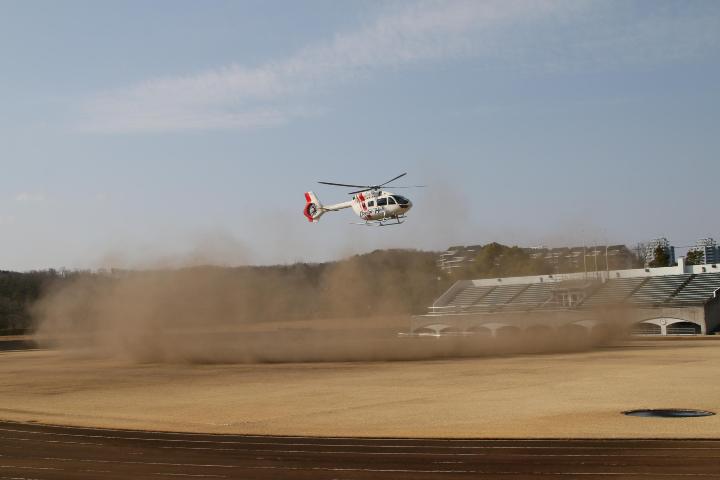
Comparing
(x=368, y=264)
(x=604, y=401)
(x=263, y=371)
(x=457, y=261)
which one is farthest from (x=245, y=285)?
(x=457, y=261)

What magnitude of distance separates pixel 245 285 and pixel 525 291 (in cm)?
6185

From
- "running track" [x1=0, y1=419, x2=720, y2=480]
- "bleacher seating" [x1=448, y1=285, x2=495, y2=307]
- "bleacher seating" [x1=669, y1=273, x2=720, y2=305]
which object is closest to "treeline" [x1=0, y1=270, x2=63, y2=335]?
"bleacher seating" [x1=448, y1=285, x2=495, y2=307]

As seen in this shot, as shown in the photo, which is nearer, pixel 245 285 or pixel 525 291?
pixel 245 285

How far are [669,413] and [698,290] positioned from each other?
87.6 meters

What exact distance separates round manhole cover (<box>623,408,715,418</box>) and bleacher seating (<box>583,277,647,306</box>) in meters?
84.0

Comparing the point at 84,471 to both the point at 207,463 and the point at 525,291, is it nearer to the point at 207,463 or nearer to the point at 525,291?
the point at 207,463

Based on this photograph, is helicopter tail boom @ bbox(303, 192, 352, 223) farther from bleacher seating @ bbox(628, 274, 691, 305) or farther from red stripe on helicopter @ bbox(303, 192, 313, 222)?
bleacher seating @ bbox(628, 274, 691, 305)

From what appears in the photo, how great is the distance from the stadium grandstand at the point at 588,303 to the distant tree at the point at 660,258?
49.0 metres

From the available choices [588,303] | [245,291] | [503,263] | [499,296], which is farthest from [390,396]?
[503,263]

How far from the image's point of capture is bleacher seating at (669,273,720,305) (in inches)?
4569

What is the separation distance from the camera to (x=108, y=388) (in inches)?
2306

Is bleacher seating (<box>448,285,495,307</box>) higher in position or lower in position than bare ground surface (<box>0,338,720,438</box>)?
higher

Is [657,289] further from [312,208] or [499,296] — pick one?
[312,208]

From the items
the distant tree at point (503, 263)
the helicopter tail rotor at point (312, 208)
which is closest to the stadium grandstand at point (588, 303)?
the distant tree at point (503, 263)
